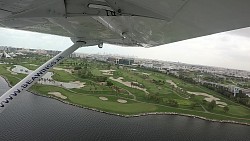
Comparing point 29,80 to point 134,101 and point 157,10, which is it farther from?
point 134,101

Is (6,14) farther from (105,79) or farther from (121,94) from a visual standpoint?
(105,79)

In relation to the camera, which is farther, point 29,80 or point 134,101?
point 134,101

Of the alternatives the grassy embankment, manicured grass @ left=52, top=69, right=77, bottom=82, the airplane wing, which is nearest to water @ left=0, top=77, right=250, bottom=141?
the grassy embankment

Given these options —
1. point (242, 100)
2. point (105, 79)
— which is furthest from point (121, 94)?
point (242, 100)

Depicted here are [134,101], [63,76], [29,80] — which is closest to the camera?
[29,80]

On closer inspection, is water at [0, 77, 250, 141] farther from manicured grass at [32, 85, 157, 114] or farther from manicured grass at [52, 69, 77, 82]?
manicured grass at [52, 69, 77, 82]

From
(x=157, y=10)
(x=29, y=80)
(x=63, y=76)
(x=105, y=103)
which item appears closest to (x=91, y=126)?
(x=105, y=103)
